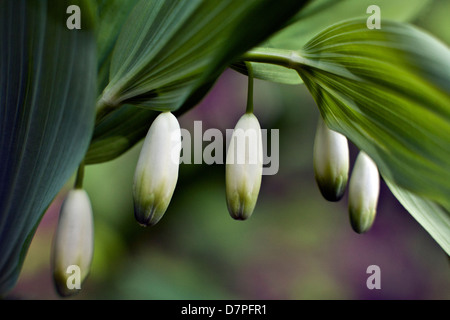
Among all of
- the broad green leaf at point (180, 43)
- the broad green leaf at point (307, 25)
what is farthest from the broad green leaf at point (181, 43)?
the broad green leaf at point (307, 25)

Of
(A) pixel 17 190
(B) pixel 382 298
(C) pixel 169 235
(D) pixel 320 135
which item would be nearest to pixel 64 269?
(A) pixel 17 190

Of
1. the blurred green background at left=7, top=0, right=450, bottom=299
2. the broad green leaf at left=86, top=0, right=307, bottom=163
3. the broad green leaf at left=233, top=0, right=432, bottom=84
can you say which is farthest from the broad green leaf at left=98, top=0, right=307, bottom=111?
the blurred green background at left=7, top=0, right=450, bottom=299

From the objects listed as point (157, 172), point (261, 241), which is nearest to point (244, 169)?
point (157, 172)

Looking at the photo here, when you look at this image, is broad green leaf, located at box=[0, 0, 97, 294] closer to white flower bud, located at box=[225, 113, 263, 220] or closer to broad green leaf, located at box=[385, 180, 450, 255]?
white flower bud, located at box=[225, 113, 263, 220]

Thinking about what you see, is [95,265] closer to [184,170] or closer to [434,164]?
[184,170]

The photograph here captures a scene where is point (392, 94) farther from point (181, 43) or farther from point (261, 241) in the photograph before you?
point (261, 241)

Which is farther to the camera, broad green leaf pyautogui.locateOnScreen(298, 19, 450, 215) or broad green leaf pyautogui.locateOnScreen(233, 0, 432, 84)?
broad green leaf pyautogui.locateOnScreen(233, 0, 432, 84)
